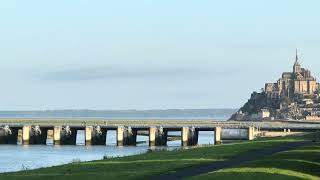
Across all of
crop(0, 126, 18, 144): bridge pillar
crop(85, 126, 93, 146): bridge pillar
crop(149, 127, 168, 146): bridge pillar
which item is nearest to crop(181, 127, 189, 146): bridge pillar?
crop(149, 127, 168, 146): bridge pillar

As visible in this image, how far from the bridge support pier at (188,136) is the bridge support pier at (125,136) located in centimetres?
871

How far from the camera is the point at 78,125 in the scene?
453 feet

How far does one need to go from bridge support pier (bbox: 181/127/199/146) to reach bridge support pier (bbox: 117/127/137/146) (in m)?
8.71

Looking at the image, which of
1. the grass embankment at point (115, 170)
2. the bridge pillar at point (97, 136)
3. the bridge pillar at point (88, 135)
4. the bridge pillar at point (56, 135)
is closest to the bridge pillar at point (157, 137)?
the bridge pillar at point (97, 136)

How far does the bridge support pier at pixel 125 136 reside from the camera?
133125 mm

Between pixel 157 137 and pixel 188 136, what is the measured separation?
206 inches

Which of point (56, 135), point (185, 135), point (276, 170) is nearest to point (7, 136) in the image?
point (56, 135)

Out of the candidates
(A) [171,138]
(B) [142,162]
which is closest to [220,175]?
(B) [142,162]

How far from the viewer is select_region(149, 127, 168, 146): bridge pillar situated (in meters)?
132

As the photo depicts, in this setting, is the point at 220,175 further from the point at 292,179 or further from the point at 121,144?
the point at 121,144

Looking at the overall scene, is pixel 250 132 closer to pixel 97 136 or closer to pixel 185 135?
pixel 185 135

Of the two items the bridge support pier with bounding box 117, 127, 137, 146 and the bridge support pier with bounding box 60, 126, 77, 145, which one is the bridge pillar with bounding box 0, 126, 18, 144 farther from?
the bridge support pier with bounding box 117, 127, 137, 146

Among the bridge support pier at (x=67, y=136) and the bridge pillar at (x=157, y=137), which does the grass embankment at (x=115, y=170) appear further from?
the bridge support pier at (x=67, y=136)

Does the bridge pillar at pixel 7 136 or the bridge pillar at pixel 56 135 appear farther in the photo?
the bridge pillar at pixel 7 136
